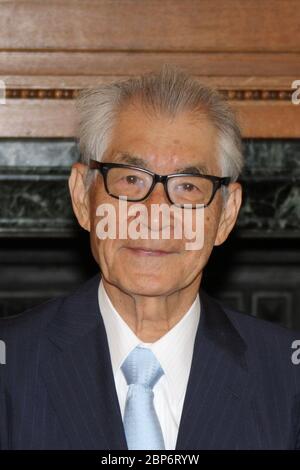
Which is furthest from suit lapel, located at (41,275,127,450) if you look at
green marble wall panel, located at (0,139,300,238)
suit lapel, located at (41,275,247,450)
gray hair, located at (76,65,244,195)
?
green marble wall panel, located at (0,139,300,238)

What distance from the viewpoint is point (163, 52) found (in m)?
2.03

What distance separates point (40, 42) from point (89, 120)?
70cm

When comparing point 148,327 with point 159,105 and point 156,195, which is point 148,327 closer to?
point 156,195

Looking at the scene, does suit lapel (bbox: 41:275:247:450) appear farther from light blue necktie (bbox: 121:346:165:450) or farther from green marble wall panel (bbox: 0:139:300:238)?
green marble wall panel (bbox: 0:139:300:238)

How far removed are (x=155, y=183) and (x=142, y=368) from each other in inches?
11.1

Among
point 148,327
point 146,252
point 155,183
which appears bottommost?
point 148,327

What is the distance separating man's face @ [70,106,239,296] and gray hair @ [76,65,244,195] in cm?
2

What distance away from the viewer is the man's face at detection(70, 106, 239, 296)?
1319 mm

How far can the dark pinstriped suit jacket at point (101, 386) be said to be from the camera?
Answer: 1312 mm

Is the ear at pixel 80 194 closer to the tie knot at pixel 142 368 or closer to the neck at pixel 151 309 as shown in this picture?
the neck at pixel 151 309

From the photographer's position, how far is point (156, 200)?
1318 millimetres

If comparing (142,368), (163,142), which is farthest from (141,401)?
(163,142)

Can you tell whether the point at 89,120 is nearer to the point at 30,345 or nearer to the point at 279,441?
the point at 30,345

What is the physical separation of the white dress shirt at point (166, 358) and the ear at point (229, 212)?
13 centimetres
